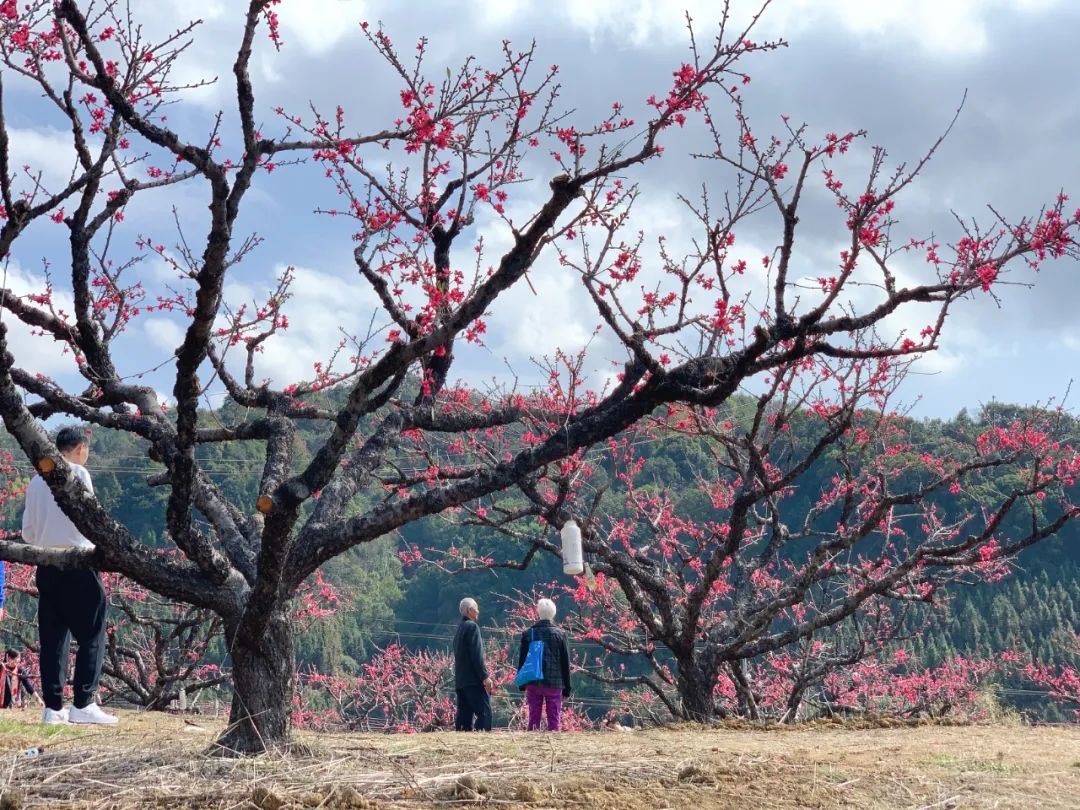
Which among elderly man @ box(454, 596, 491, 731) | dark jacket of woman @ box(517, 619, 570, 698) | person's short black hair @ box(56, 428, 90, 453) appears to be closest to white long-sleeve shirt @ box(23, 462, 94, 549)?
person's short black hair @ box(56, 428, 90, 453)

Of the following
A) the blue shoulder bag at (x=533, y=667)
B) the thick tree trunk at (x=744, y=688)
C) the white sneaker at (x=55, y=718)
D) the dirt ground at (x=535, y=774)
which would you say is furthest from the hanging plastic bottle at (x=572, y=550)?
the thick tree trunk at (x=744, y=688)

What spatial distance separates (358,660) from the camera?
47.2 meters

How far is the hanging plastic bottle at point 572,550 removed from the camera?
624 centimetres

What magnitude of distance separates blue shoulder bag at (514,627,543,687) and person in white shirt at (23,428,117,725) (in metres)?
3.13

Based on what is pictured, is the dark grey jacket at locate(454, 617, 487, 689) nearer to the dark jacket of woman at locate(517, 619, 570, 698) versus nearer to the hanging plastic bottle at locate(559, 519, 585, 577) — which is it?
the dark jacket of woman at locate(517, 619, 570, 698)

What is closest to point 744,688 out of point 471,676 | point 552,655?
point 552,655

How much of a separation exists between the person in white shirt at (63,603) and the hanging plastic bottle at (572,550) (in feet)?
8.86

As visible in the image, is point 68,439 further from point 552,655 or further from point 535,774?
point 552,655

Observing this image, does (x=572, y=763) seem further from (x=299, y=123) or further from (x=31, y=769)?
(x=299, y=123)

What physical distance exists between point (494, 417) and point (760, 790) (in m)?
3.02

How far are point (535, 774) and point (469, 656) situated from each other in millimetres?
4137

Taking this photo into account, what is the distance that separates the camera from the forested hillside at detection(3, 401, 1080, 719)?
1379 inches

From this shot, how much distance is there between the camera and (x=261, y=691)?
16.2 ft

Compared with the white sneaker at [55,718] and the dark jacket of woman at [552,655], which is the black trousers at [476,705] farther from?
the white sneaker at [55,718]
